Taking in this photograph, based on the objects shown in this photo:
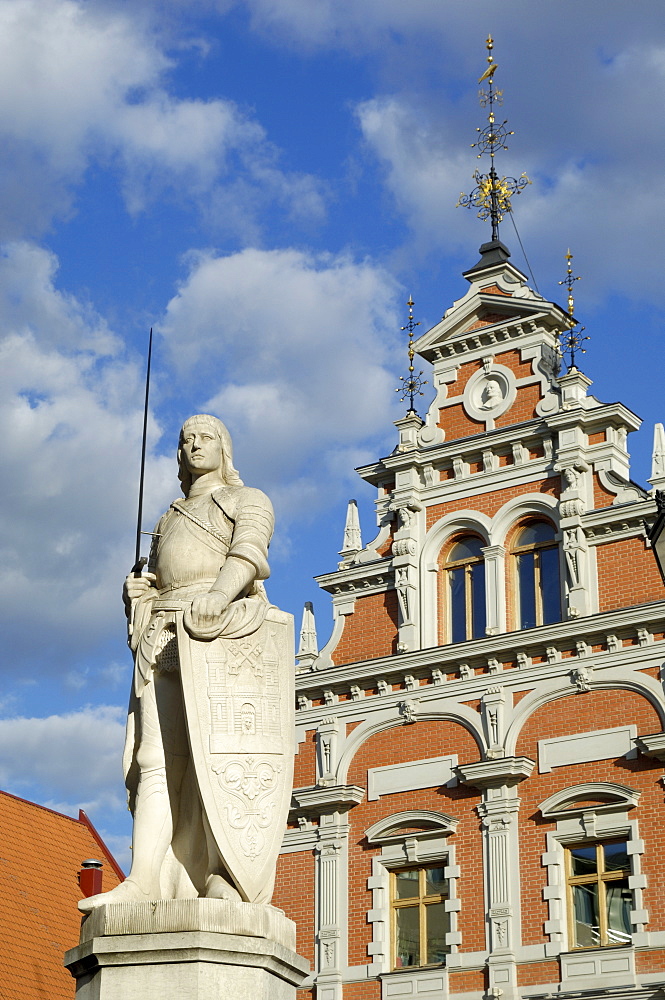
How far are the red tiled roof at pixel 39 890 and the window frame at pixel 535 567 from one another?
693cm

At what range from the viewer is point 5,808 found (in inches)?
846

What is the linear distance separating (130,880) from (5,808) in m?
15.4

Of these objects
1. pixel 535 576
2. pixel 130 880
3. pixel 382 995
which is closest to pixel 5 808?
pixel 382 995

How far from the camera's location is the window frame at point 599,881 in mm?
17969

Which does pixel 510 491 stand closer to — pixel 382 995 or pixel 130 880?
pixel 382 995

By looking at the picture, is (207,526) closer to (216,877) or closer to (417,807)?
(216,877)

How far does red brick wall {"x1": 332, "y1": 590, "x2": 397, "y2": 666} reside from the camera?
21.0m

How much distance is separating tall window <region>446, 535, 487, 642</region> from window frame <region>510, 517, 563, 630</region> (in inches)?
18.1

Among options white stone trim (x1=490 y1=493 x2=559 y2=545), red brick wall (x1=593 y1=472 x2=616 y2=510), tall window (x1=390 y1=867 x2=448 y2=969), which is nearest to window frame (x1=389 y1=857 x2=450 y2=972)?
tall window (x1=390 y1=867 x2=448 y2=969)

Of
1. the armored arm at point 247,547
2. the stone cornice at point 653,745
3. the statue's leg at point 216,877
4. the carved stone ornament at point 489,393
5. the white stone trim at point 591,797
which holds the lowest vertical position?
the statue's leg at point 216,877

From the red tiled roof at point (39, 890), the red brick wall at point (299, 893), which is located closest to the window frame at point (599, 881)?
the red brick wall at point (299, 893)

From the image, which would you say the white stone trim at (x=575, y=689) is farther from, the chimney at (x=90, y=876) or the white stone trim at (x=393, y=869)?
the chimney at (x=90, y=876)

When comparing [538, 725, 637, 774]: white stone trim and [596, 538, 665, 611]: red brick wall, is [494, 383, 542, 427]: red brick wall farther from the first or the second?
[538, 725, 637, 774]: white stone trim

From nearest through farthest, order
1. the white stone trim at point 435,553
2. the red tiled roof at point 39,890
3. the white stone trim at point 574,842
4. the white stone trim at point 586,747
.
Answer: the white stone trim at point 574,842 → the white stone trim at point 586,747 → the red tiled roof at point 39,890 → the white stone trim at point 435,553
